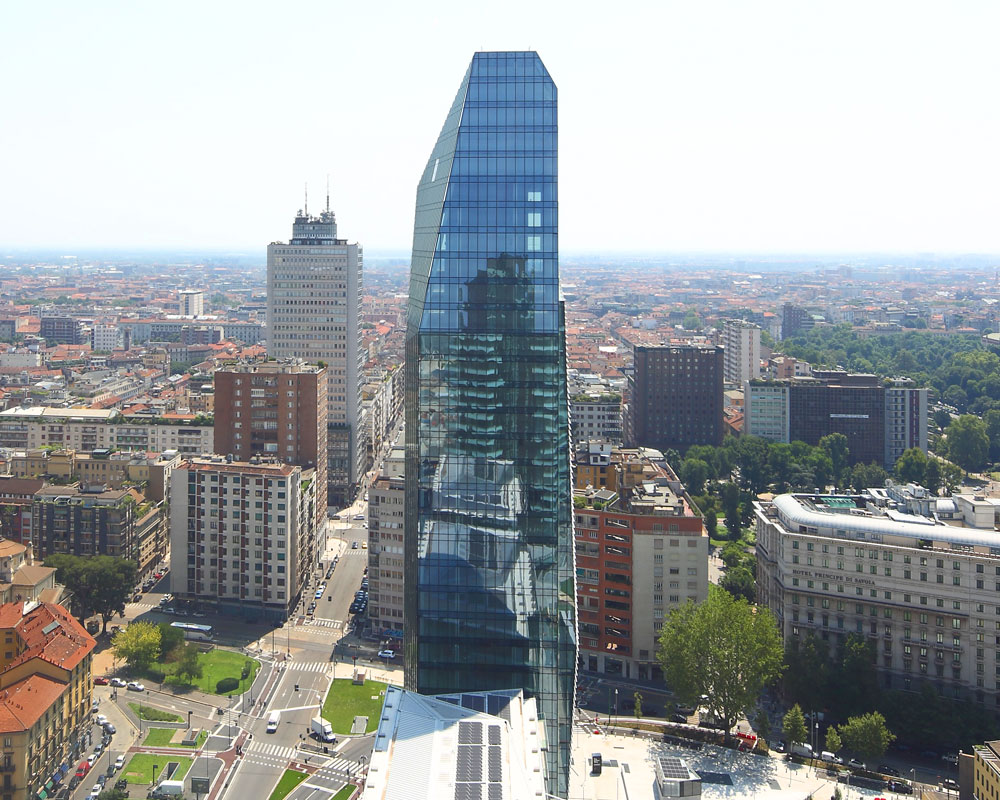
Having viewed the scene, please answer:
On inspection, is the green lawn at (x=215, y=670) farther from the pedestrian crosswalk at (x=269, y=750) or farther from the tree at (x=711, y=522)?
the tree at (x=711, y=522)

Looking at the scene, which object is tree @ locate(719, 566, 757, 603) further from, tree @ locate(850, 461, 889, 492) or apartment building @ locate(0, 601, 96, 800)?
apartment building @ locate(0, 601, 96, 800)

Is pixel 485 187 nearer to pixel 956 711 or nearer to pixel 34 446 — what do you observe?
pixel 956 711

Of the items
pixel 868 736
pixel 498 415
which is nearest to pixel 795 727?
pixel 868 736

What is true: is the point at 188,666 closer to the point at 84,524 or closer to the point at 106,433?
the point at 84,524

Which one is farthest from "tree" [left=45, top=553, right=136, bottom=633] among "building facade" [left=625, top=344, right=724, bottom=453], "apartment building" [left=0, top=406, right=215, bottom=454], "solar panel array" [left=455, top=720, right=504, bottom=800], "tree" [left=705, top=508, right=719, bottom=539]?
"building facade" [left=625, top=344, right=724, bottom=453]

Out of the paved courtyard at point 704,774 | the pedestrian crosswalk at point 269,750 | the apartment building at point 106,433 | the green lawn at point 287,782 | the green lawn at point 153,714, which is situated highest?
the apartment building at point 106,433

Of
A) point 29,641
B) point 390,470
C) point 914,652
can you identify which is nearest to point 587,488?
point 390,470

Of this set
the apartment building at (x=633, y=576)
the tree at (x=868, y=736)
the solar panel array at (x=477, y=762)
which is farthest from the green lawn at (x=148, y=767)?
the tree at (x=868, y=736)
